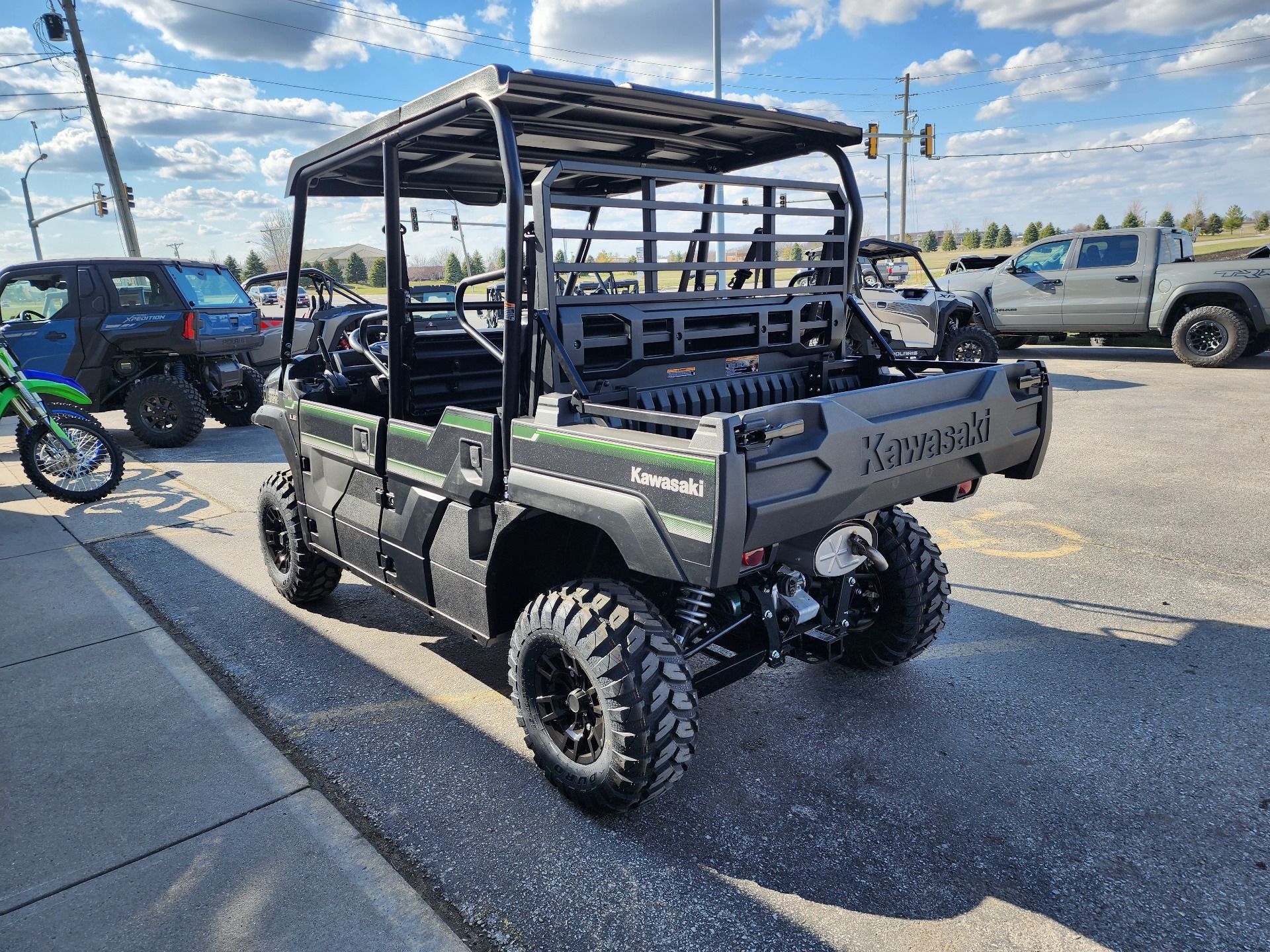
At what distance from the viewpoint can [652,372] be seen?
→ 305 centimetres

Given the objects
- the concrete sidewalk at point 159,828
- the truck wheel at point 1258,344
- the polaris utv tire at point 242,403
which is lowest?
the concrete sidewalk at point 159,828

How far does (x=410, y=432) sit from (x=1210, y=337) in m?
12.3

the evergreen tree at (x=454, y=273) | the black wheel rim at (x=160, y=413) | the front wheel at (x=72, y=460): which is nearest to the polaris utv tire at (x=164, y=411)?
the black wheel rim at (x=160, y=413)

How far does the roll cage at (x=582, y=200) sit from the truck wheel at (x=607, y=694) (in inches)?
22.1

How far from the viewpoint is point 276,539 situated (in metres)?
4.57

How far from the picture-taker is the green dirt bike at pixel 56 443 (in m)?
6.82

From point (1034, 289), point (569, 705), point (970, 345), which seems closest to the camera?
point (569, 705)

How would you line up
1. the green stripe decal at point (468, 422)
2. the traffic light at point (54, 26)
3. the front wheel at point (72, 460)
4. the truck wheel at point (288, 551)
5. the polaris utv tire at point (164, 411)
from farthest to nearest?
the traffic light at point (54, 26), the polaris utv tire at point (164, 411), the front wheel at point (72, 460), the truck wheel at point (288, 551), the green stripe decal at point (468, 422)

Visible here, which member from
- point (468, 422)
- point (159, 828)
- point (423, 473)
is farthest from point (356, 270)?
point (159, 828)

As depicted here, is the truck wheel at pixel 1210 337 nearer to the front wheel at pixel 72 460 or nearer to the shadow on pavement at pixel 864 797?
the shadow on pavement at pixel 864 797

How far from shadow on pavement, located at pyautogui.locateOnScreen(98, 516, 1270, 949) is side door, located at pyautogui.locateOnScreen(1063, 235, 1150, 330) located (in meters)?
9.72

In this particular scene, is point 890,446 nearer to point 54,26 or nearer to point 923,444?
point 923,444

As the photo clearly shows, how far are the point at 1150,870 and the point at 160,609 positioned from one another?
464cm

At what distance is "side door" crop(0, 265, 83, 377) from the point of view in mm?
8930
